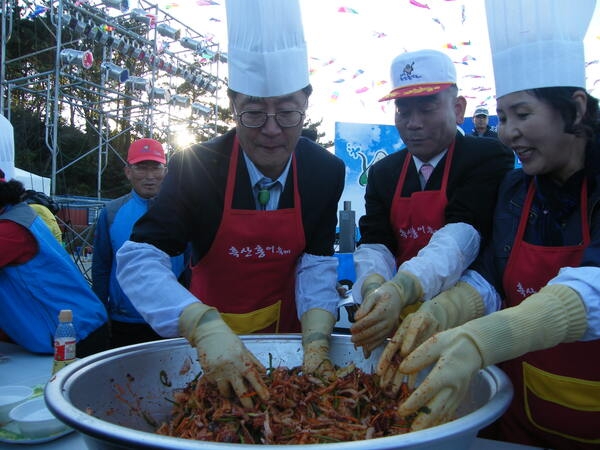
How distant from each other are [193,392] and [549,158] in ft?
4.01

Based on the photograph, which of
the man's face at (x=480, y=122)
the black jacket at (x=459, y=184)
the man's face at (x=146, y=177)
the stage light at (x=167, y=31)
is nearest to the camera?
the black jacket at (x=459, y=184)

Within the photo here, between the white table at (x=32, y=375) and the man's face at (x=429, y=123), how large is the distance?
122cm

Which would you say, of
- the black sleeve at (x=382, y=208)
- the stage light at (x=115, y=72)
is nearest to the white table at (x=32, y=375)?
the black sleeve at (x=382, y=208)

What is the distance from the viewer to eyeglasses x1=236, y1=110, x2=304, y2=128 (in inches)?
66.1

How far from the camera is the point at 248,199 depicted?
73.9 inches

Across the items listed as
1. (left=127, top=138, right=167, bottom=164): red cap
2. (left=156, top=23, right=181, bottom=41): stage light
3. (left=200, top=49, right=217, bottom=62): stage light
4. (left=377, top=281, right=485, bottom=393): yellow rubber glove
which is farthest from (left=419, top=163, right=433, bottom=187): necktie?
(left=200, top=49, right=217, bottom=62): stage light

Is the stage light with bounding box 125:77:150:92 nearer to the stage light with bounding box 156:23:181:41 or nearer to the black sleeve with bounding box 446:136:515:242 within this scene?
the stage light with bounding box 156:23:181:41

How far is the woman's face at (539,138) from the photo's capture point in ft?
4.61

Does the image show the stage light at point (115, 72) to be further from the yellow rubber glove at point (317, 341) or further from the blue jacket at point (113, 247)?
the yellow rubber glove at point (317, 341)

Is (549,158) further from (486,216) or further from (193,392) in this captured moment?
(193,392)

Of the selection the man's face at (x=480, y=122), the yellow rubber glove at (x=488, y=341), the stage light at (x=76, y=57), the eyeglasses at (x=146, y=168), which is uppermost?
the stage light at (x=76, y=57)

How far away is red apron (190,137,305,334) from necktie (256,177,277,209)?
0.08m

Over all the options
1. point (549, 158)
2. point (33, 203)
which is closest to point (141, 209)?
point (33, 203)

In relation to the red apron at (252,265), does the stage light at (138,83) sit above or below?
above
